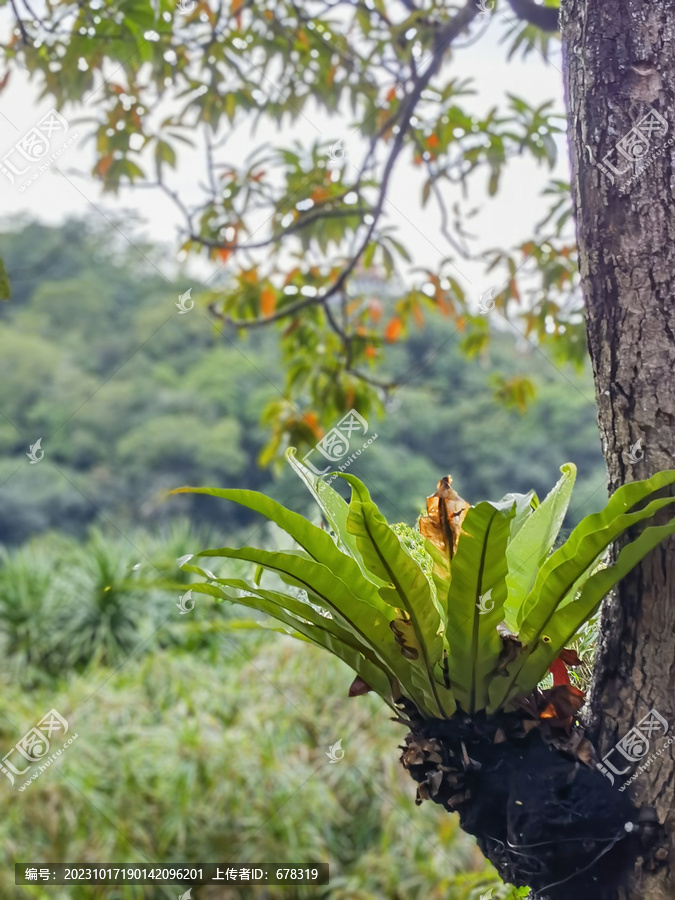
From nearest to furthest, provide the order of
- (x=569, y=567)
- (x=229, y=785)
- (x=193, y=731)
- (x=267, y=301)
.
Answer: (x=569, y=567) → (x=267, y=301) → (x=229, y=785) → (x=193, y=731)

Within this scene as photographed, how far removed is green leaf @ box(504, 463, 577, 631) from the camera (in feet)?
1.90

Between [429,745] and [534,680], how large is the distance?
0.30ft

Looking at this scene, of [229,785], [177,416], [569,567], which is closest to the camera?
[569,567]

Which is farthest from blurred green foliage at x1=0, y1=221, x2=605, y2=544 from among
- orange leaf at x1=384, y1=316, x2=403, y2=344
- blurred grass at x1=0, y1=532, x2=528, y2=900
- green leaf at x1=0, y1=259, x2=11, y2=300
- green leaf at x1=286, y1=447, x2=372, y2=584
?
green leaf at x1=286, y1=447, x2=372, y2=584

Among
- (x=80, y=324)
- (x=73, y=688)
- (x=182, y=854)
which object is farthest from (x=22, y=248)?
(x=182, y=854)

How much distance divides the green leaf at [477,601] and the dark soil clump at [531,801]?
29mm

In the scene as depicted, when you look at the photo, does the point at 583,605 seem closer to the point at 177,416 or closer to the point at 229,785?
the point at 229,785

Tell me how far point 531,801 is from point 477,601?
5.9 inches

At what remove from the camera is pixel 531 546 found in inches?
23.1

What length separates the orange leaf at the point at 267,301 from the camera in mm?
1842

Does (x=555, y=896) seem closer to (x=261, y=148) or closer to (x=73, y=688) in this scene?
(x=261, y=148)

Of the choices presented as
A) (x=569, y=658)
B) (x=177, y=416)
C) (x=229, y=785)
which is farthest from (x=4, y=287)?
(x=177, y=416)

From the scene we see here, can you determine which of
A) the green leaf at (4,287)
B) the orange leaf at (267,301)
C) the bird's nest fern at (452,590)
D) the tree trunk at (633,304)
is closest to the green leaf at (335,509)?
the bird's nest fern at (452,590)

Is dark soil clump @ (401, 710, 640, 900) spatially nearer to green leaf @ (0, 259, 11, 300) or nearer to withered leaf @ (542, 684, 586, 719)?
withered leaf @ (542, 684, 586, 719)
